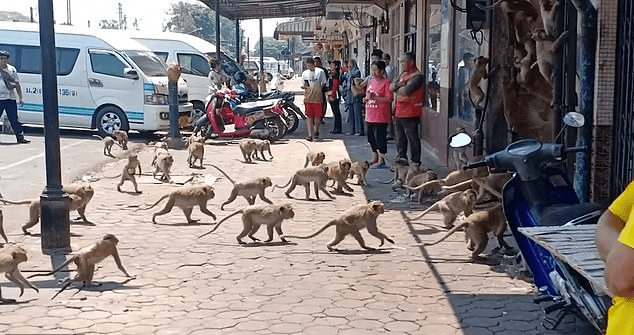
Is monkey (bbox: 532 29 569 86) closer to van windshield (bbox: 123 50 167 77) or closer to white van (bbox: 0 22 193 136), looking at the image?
white van (bbox: 0 22 193 136)

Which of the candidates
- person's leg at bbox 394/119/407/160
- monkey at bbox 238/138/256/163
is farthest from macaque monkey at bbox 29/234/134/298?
monkey at bbox 238/138/256/163

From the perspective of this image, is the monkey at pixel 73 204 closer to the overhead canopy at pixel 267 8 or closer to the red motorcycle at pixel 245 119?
the red motorcycle at pixel 245 119

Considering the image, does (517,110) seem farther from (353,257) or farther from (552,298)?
(552,298)

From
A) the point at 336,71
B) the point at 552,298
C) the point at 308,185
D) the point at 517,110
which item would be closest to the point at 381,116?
the point at 308,185

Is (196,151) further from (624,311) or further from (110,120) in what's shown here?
(624,311)

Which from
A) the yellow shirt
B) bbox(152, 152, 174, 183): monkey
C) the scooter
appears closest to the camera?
the yellow shirt

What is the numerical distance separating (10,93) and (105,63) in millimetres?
2249

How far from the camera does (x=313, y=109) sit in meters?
16.8

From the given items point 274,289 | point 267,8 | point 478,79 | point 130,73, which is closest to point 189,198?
point 274,289

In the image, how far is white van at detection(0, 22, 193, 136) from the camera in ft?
56.9

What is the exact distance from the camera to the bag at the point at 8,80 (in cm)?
1580

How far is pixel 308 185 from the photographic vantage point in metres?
10.0

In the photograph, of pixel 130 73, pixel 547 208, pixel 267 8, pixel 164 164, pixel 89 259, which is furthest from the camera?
pixel 267 8

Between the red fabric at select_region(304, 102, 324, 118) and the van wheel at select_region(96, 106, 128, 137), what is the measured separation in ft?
13.1
